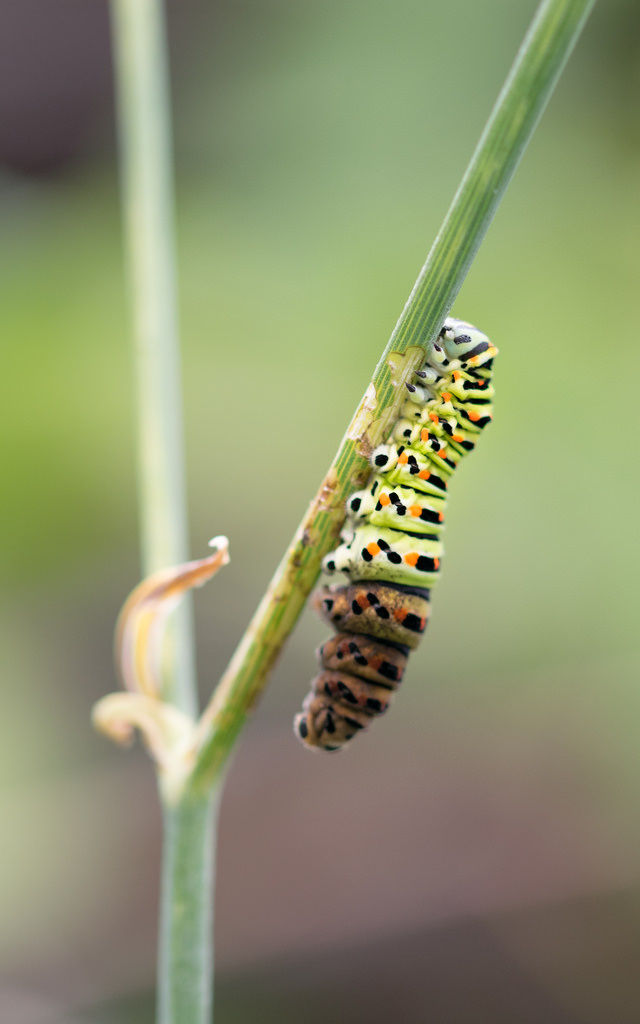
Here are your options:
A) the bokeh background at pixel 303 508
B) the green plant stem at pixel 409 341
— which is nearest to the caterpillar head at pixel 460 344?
the green plant stem at pixel 409 341

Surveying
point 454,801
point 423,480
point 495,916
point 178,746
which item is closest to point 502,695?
point 454,801

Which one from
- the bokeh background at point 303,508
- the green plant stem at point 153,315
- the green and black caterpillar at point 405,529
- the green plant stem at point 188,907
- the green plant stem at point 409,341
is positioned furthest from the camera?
the bokeh background at point 303,508

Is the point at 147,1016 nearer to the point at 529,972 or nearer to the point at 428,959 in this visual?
the point at 428,959

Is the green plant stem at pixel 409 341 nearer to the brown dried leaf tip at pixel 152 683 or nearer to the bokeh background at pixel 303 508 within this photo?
the brown dried leaf tip at pixel 152 683

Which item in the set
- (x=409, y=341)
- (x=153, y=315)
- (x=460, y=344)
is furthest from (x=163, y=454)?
(x=409, y=341)

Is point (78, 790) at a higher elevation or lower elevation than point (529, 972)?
higher

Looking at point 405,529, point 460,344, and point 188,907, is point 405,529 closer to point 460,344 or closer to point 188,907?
point 460,344

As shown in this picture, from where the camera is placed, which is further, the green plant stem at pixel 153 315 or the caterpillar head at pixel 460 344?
the caterpillar head at pixel 460 344

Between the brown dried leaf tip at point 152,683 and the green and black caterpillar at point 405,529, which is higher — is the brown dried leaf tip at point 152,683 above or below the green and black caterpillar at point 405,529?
below
